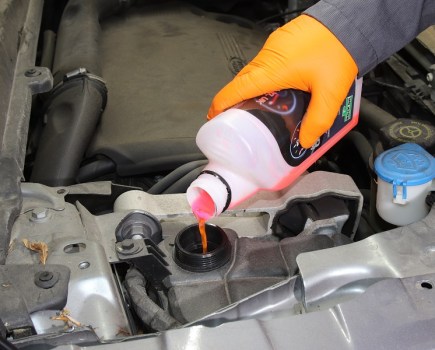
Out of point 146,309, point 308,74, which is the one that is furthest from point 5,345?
point 308,74

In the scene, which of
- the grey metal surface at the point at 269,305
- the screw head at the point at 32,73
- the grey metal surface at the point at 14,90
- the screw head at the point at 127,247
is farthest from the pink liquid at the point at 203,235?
the screw head at the point at 32,73

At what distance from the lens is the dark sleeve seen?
1220 mm

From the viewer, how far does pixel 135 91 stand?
75.1 inches

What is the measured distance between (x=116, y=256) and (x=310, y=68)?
534 millimetres

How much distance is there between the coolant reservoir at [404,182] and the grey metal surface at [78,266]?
582 millimetres

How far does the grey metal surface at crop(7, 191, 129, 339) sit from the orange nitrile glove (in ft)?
1.29

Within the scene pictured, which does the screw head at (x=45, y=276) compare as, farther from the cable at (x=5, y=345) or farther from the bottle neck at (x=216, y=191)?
the bottle neck at (x=216, y=191)

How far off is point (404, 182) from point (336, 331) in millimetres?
413

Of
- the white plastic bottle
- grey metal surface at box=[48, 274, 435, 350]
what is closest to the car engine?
grey metal surface at box=[48, 274, 435, 350]

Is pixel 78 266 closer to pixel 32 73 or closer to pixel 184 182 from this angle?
pixel 184 182

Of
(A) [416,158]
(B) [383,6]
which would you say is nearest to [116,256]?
(A) [416,158]

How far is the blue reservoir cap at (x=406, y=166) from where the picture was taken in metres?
1.19

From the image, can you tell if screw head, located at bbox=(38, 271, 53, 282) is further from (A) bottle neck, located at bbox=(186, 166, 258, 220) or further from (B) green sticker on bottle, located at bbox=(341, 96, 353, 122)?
(B) green sticker on bottle, located at bbox=(341, 96, 353, 122)

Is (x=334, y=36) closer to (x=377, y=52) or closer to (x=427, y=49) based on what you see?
(x=377, y=52)
